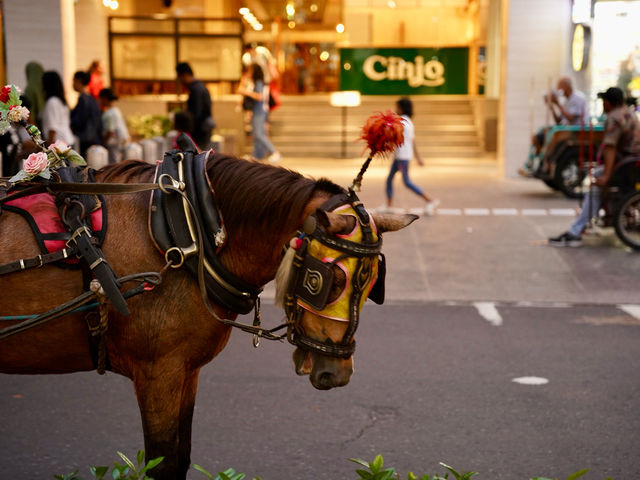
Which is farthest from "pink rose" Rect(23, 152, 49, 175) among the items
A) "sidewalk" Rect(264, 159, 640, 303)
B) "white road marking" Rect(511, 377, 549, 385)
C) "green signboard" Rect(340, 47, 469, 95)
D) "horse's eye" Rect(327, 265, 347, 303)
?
"green signboard" Rect(340, 47, 469, 95)

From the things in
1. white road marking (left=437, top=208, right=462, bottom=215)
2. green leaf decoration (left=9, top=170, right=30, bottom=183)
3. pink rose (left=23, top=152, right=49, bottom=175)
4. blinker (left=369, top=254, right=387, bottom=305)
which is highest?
pink rose (left=23, top=152, right=49, bottom=175)

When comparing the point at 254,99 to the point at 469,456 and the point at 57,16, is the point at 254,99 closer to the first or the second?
the point at 57,16

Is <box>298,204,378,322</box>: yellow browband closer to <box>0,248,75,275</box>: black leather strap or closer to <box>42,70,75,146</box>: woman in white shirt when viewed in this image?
<box>0,248,75,275</box>: black leather strap

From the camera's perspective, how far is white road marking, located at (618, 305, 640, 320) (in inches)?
309

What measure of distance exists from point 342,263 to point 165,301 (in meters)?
0.69

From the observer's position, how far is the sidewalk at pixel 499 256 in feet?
28.8

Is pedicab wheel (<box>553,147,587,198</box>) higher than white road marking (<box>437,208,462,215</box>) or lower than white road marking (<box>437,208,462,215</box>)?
higher

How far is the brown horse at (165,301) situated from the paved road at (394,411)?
1304mm

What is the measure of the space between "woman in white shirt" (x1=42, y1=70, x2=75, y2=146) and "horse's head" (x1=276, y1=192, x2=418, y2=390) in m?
8.21

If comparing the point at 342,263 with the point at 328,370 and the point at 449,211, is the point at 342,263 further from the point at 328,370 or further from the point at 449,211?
the point at 449,211

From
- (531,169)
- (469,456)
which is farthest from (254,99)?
(469,456)

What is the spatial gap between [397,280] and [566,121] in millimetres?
7312

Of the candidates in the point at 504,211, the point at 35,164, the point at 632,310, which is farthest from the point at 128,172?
the point at 504,211

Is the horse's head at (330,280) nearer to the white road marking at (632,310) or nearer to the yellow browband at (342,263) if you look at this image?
the yellow browband at (342,263)
